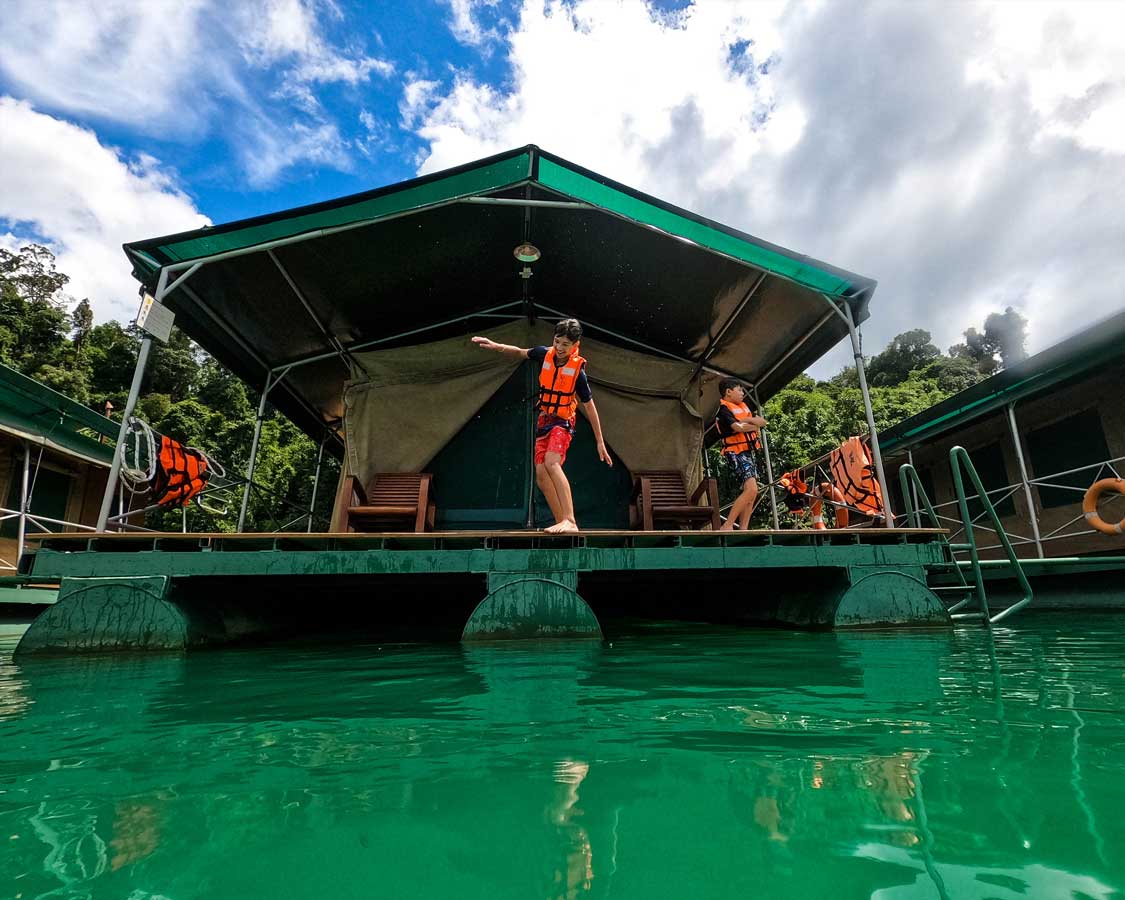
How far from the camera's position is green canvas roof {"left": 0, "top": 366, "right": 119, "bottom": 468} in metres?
8.01

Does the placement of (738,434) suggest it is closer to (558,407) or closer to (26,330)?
(558,407)

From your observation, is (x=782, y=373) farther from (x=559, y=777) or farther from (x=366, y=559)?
(x=559, y=777)

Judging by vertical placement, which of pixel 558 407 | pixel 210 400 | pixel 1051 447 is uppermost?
pixel 210 400

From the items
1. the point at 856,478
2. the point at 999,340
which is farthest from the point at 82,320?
the point at 999,340

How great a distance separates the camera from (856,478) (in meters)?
6.54

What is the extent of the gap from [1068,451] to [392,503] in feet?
29.8

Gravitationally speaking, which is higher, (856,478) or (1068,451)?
(1068,451)

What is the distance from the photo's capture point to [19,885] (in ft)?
2.35

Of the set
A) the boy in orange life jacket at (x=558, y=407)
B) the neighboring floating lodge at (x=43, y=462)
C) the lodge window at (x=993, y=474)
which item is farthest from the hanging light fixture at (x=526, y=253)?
the lodge window at (x=993, y=474)

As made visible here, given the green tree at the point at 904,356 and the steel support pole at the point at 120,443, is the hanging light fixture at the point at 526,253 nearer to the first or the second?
the steel support pole at the point at 120,443

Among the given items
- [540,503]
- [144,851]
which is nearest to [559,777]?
[144,851]

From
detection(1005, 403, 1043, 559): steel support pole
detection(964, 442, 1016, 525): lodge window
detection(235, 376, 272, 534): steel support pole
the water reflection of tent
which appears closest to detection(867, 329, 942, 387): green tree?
detection(964, 442, 1016, 525): lodge window

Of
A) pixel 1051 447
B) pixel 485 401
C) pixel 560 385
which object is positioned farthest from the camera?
pixel 1051 447

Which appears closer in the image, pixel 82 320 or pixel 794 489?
pixel 794 489
